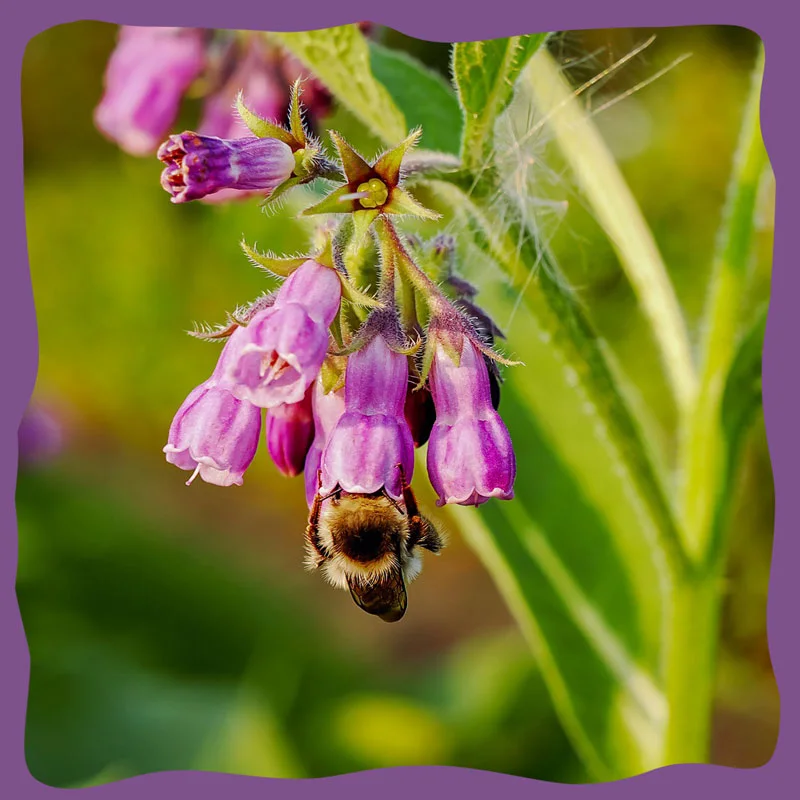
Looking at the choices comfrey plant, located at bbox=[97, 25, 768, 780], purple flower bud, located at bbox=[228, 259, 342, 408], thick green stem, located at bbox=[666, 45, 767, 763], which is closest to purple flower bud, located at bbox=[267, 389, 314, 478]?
comfrey plant, located at bbox=[97, 25, 768, 780]

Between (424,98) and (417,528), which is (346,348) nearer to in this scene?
(417,528)

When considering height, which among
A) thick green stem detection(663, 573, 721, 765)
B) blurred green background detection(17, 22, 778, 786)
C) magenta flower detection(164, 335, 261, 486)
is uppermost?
magenta flower detection(164, 335, 261, 486)

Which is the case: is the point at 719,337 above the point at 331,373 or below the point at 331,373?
below

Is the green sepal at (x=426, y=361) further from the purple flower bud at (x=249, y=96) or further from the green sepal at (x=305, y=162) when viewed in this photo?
the purple flower bud at (x=249, y=96)

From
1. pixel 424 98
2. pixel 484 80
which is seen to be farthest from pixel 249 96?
pixel 484 80

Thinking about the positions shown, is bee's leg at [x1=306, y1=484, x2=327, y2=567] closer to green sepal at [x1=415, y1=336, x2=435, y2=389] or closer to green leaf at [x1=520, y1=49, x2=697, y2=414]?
green sepal at [x1=415, y1=336, x2=435, y2=389]

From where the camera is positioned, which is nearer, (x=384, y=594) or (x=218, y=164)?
(x=218, y=164)
